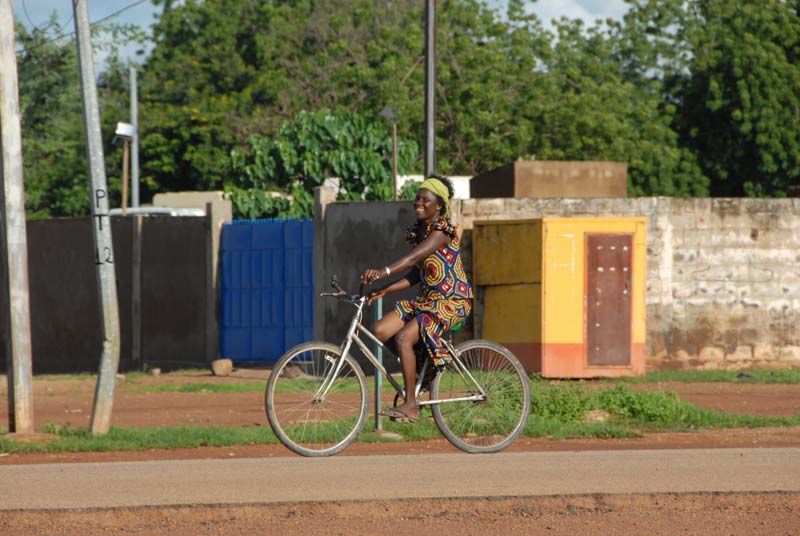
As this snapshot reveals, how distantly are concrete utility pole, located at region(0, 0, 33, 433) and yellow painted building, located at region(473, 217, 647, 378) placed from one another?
6689mm

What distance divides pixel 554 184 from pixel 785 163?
100.0ft

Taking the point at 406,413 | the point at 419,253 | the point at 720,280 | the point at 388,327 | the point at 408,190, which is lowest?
the point at 406,413

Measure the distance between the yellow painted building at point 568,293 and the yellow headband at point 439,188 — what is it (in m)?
7.17

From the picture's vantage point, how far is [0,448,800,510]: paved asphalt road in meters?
7.29

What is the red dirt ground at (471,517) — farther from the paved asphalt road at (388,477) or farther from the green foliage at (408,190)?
the green foliage at (408,190)

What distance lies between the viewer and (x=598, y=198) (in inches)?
680

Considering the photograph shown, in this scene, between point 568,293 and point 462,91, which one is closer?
point 568,293

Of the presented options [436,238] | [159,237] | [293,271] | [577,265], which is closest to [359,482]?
[436,238]

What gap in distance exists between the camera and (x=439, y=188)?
9.13 metres

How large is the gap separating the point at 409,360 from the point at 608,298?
7.93m

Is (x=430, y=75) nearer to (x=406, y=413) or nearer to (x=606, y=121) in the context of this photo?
(x=406, y=413)

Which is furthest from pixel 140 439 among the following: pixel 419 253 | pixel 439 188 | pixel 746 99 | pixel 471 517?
pixel 746 99

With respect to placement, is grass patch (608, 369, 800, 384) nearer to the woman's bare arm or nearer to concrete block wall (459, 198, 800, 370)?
concrete block wall (459, 198, 800, 370)

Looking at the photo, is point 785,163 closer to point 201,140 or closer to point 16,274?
point 201,140
